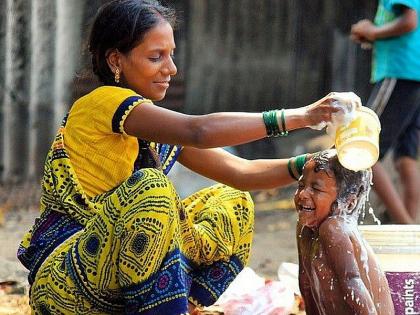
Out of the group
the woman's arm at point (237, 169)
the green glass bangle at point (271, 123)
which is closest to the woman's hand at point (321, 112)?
the green glass bangle at point (271, 123)

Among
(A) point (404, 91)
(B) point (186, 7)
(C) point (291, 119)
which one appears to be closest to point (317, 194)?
(C) point (291, 119)

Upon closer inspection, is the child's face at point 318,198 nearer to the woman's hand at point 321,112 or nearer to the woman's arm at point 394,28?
the woman's hand at point 321,112

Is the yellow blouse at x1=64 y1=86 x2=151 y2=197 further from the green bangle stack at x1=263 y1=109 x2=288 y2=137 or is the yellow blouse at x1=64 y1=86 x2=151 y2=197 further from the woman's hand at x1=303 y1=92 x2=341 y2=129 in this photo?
the woman's hand at x1=303 y1=92 x2=341 y2=129

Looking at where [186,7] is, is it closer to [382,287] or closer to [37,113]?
[37,113]

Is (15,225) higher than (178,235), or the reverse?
(178,235)

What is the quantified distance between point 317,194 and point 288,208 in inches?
174

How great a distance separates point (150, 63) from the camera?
367 cm

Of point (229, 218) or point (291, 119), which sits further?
point (229, 218)

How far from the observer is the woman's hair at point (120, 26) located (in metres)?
3.64

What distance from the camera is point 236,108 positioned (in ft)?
26.3

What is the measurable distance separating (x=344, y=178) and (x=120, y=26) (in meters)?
0.99

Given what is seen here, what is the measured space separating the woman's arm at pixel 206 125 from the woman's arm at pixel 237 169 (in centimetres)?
44

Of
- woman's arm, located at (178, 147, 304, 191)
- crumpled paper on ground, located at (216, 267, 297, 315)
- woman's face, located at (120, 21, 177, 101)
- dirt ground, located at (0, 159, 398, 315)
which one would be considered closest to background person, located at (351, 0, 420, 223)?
dirt ground, located at (0, 159, 398, 315)

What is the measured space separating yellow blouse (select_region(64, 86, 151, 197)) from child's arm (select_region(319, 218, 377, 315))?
0.81 metres
